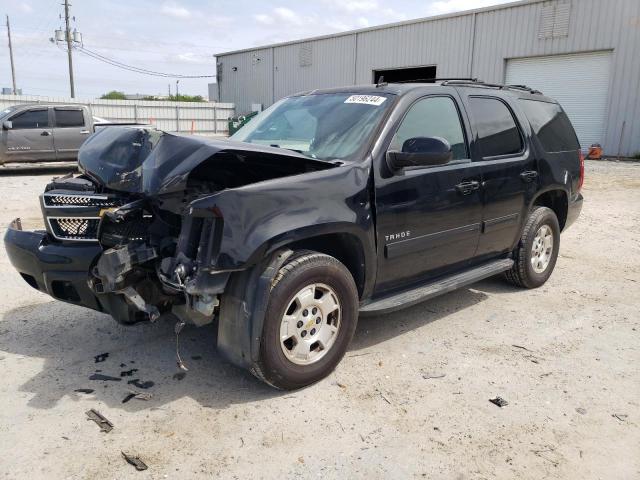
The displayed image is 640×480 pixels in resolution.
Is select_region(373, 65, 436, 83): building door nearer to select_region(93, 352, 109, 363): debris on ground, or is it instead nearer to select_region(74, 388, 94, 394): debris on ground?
select_region(93, 352, 109, 363): debris on ground

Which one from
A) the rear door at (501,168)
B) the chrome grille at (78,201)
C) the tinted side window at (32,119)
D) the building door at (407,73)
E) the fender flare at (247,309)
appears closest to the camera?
the fender flare at (247,309)

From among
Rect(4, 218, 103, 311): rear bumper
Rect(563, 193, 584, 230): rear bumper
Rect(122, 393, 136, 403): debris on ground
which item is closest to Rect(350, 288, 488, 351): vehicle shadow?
Rect(563, 193, 584, 230): rear bumper

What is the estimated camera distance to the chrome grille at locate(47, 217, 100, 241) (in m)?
3.50

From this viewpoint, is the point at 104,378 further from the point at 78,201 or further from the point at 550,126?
the point at 550,126

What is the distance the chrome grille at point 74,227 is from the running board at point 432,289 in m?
1.85

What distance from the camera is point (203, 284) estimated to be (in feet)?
9.53

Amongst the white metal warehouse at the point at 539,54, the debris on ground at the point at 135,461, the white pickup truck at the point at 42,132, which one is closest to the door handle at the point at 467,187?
the debris on ground at the point at 135,461

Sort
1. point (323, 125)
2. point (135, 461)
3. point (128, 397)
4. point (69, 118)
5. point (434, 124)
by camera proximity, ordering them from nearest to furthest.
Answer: point (135, 461)
point (128, 397)
point (323, 125)
point (434, 124)
point (69, 118)

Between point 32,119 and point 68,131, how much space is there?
89 cm

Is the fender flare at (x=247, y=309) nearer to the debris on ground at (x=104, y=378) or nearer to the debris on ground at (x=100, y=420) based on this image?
the debris on ground at (x=100, y=420)

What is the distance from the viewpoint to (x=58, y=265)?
11.3ft

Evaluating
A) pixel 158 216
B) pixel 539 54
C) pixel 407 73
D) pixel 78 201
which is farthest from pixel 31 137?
pixel 407 73

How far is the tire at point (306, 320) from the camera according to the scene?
3.06 meters

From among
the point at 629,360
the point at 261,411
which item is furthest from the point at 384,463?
the point at 629,360
